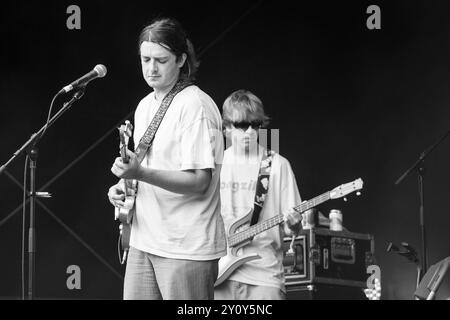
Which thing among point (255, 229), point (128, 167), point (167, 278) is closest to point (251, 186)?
point (255, 229)

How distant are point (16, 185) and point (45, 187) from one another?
0.61 ft

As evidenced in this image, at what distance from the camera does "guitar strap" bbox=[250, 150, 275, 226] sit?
4.29m

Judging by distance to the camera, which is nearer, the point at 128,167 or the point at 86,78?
the point at 128,167

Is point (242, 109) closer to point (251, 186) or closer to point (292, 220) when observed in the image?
point (251, 186)

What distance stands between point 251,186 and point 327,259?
3.58ft

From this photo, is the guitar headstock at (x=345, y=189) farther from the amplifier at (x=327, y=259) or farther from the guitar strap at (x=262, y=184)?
the guitar strap at (x=262, y=184)

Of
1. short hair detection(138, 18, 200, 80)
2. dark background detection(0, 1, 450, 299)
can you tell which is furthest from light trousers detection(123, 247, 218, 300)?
dark background detection(0, 1, 450, 299)

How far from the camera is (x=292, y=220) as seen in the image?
4.27m

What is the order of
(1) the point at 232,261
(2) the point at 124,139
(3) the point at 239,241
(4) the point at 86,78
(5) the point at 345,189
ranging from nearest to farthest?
1. (2) the point at 124,139
2. (4) the point at 86,78
3. (1) the point at 232,261
4. (3) the point at 239,241
5. (5) the point at 345,189

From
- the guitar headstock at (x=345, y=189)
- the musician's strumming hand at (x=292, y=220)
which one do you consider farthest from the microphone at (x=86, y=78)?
the guitar headstock at (x=345, y=189)

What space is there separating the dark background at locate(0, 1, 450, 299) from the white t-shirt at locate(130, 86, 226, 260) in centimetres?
294

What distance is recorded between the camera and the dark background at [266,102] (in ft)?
19.0

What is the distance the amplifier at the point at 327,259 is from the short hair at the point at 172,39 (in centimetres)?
204

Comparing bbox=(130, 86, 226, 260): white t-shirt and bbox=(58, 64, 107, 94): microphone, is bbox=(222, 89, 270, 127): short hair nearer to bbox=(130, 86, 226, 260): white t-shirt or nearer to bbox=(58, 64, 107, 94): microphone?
bbox=(58, 64, 107, 94): microphone
